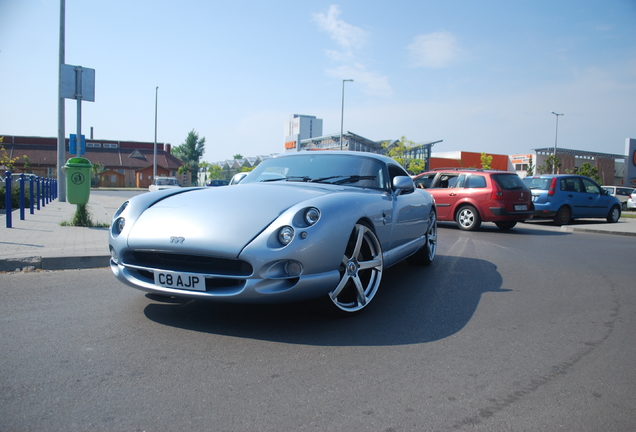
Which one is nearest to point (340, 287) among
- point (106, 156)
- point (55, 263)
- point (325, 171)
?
point (325, 171)

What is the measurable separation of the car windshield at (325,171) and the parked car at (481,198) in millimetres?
6795

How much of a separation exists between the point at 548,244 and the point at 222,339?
7.83 metres

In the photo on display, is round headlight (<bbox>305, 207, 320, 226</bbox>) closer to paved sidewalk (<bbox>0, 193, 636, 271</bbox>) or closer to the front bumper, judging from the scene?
the front bumper

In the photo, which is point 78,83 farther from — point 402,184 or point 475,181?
point 402,184

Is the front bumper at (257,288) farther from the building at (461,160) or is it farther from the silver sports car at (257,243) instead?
the building at (461,160)

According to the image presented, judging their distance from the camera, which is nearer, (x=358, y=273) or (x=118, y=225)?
(x=118, y=225)

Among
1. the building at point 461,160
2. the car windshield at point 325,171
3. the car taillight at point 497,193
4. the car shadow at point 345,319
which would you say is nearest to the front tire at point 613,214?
the car taillight at point 497,193

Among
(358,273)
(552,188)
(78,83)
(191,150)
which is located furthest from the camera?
(191,150)

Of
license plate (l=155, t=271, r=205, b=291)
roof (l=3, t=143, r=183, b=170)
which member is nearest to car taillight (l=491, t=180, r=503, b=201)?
license plate (l=155, t=271, r=205, b=291)

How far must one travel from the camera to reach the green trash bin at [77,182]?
9273mm

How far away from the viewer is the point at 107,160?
65062mm

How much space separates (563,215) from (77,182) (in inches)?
499

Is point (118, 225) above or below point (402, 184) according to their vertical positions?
below

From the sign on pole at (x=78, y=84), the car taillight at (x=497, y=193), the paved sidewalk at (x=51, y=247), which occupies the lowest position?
the paved sidewalk at (x=51, y=247)
